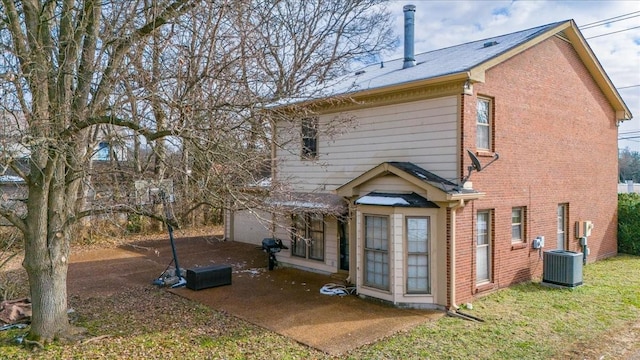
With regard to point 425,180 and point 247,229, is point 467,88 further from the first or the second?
point 247,229

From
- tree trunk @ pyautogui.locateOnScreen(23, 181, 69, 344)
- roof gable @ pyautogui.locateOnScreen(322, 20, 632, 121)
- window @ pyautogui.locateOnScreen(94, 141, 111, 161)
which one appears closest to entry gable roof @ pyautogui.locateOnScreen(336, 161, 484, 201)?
roof gable @ pyautogui.locateOnScreen(322, 20, 632, 121)

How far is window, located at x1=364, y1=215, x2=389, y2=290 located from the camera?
1028cm

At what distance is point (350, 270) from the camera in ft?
39.5

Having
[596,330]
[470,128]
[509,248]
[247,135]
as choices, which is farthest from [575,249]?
[247,135]

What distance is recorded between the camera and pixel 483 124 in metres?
10.9

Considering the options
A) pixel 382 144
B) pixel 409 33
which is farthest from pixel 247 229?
pixel 409 33

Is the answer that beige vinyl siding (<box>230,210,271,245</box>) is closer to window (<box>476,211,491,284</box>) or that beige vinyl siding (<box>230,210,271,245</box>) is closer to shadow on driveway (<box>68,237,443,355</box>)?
shadow on driveway (<box>68,237,443,355</box>)

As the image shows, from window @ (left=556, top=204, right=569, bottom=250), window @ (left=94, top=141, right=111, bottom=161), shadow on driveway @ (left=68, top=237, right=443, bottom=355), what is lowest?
shadow on driveway @ (left=68, top=237, right=443, bottom=355)

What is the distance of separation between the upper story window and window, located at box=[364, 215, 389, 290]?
3.20 meters

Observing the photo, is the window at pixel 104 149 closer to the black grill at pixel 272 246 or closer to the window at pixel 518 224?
the black grill at pixel 272 246

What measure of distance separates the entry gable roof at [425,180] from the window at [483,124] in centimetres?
153

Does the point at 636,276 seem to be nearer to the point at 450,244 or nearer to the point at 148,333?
the point at 450,244

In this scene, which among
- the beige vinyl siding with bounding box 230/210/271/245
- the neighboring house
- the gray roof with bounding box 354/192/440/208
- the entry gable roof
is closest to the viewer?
the entry gable roof

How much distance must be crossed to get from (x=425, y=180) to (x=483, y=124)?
98.5 inches
